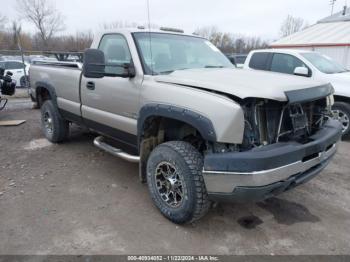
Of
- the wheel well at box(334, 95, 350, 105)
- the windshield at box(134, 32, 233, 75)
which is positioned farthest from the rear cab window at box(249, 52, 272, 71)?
the windshield at box(134, 32, 233, 75)

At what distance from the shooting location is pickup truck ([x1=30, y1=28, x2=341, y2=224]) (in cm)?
240

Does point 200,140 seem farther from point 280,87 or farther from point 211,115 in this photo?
point 280,87

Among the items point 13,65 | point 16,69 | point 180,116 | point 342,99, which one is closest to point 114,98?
point 180,116

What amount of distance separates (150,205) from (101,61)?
1.69 meters

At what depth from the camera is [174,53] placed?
369 centimetres

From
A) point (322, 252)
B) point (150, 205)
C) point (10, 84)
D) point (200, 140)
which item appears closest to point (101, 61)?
point (200, 140)

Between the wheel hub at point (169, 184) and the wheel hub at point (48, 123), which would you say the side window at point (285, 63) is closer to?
the wheel hub at point (169, 184)

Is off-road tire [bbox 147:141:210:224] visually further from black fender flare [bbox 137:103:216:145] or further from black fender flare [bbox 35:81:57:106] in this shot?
black fender flare [bbox 35:81:57:106]

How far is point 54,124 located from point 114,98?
2134 mm

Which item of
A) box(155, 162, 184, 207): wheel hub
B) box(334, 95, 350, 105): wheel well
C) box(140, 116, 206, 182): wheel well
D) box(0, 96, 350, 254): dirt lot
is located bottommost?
box(0, 96, 350, 254): dirt lot

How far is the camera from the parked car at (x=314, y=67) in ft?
19.6

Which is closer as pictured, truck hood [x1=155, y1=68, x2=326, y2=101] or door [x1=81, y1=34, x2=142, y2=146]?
truck hood [x1=155, y1=68, x2=326, y2=101]

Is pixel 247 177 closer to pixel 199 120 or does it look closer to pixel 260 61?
pixel 199 120

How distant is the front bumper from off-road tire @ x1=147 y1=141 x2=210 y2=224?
162 mm
